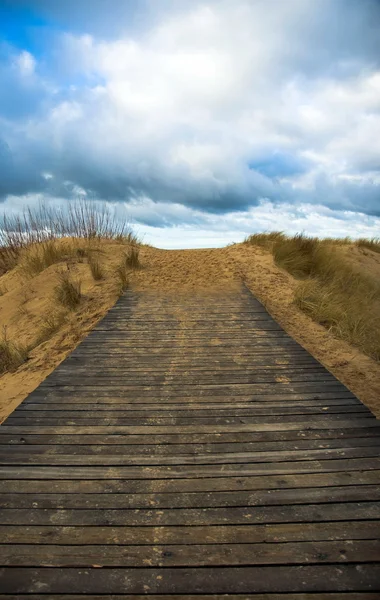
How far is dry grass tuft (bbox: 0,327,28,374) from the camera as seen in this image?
5.43 metres

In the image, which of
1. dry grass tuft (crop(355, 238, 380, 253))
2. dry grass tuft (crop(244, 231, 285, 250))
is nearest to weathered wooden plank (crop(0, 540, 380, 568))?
dry grass tuft (crop(244, 231, 285, 250))

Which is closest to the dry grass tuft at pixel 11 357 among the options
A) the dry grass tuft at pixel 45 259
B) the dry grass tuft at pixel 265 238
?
the dry grass tuft at pixel 45 259

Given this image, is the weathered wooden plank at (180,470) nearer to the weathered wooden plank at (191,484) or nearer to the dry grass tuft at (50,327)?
the weathered wooden plank at (191,484)

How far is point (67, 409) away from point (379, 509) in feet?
7.86

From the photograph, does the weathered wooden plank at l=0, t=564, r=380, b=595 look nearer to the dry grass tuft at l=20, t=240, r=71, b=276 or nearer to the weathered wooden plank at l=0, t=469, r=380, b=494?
the weathered wooden plank at l=0, t=469, r=380, b=494

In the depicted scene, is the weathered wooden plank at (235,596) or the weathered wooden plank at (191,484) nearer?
the weathered wooden plank at (235,596)

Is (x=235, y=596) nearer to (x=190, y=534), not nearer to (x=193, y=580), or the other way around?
(x=193, y=580)

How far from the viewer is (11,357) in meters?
5.61

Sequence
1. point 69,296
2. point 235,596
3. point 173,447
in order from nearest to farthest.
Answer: point 235,596 → point 173,447 → point 69,296

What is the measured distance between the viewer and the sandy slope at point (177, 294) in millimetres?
4836

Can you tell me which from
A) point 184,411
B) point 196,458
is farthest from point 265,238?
point 196,458

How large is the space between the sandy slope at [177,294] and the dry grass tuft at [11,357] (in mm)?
127

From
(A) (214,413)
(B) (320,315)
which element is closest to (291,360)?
(A) (214,413)

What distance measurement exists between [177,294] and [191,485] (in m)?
5.24
